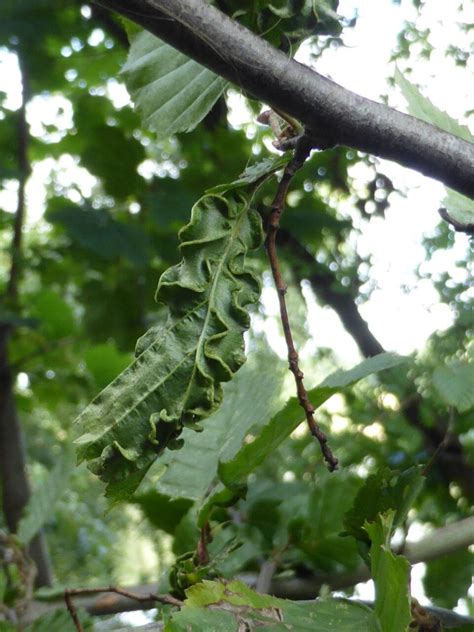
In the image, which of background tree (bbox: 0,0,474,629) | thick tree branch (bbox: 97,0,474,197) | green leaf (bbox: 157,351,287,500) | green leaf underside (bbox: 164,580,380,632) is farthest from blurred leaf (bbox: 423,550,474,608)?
thick tree branch (bbox: 97,0,474,197)

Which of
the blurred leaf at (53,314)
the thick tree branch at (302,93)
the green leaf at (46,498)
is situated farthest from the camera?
the blurred leaf at (53,314)

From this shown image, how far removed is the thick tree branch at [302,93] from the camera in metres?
0.34

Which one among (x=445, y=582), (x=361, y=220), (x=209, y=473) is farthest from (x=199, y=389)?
(x=361, y=220)

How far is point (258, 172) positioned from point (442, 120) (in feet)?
0.48

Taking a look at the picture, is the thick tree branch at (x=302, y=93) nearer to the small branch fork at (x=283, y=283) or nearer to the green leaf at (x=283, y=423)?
the small branch fork at (x=283, y=283)

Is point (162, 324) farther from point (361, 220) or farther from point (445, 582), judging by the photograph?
point (361, 220)

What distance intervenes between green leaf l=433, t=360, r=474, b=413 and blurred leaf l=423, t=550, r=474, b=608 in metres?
0.14

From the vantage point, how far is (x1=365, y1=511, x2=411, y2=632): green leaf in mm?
358

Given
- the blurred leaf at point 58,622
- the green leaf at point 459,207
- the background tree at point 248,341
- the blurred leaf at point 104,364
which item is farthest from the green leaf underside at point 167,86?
the blurred leaf at point 104,364

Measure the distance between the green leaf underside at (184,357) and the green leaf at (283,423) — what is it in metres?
0.08

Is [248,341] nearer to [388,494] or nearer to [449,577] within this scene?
[449,577]

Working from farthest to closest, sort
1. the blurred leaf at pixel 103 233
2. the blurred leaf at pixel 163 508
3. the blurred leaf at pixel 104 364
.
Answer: the blurred leaf at pixel 103 233 → the blurred leaf at pixel 104 364 → the blurred leaf at pixel 163 508

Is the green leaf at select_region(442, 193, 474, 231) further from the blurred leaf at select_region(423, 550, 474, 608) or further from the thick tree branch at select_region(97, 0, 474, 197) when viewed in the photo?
the blurred leaf at select_region(423, 550, 474, 608)

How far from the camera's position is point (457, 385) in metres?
0.74
